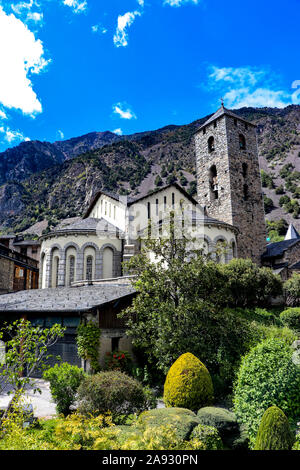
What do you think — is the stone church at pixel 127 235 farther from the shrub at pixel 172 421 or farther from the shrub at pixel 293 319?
the shrub at pixel 172 421

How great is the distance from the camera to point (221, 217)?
36938 millimetres

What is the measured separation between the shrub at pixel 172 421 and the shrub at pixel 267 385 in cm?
157

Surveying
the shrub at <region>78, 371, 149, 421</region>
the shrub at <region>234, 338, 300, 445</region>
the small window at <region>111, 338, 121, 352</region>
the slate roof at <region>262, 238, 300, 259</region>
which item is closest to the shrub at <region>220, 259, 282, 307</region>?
the slate roof at <region>262, 238, 300, 259</region>

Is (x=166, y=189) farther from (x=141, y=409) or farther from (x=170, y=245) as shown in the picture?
(x=141, y=409)

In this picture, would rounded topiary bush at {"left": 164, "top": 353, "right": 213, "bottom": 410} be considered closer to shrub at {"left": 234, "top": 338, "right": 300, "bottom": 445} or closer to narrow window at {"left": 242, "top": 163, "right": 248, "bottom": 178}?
shrub at {"left": 234, "top": 338, "right": 300, "bottom": 445}

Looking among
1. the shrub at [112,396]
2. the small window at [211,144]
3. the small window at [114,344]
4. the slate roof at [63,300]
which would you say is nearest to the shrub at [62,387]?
the shrub at [112,396]

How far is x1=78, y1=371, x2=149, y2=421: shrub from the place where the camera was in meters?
10.7

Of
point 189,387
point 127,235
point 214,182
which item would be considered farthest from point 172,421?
point 214,182

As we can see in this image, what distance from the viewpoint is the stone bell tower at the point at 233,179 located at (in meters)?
36.2

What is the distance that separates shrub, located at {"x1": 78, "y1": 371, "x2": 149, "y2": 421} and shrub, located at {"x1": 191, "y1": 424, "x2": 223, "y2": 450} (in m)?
3.37

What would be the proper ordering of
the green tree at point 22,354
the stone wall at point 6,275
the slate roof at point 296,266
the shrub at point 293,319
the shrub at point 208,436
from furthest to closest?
the slate roof at point 296,266, the stone wall at point 6,275, the shrub at point 293,319, the shrub at point 208,436, the green tree at point 22,354

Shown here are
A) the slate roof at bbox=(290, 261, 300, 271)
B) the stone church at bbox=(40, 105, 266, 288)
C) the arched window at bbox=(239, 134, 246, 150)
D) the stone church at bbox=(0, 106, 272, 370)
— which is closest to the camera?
the stone church at bbox=(0, 106, 272, 370)

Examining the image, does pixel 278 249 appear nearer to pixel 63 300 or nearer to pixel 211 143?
pixel 211 143
